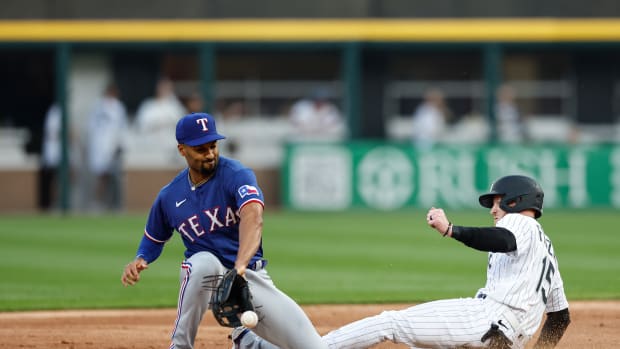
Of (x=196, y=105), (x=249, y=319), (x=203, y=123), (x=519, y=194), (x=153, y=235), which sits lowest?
(x=249, y=319)

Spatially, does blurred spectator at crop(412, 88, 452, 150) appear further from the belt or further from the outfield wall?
the belt

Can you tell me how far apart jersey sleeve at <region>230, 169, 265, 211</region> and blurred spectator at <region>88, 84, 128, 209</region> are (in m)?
13.3

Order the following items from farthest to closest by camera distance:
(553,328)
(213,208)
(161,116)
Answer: (161,116) → (553,328) → (213,208)

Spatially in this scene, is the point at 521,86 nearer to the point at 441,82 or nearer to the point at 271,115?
the point at 441,82

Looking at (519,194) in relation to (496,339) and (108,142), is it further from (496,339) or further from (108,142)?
(108,142)

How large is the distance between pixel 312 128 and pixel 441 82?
3.41 meters

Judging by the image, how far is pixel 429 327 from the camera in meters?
5.53

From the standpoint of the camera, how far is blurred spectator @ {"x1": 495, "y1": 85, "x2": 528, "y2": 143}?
19.6m

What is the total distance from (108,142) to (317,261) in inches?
312

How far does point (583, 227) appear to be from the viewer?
15.5 metres

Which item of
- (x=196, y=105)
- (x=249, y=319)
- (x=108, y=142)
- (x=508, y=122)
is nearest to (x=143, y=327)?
(x=249, y=319)

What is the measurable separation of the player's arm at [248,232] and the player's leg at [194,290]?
17 centimetres

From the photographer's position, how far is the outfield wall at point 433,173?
18.4 m

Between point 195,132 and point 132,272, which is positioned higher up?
point 195,132
